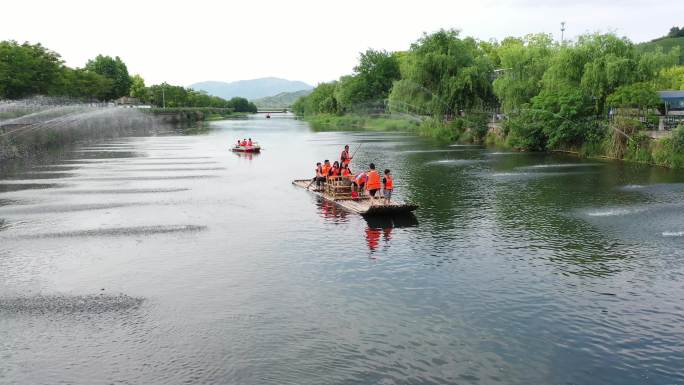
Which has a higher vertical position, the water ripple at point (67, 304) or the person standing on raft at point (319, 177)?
the person standing on raft at point (319, 177)

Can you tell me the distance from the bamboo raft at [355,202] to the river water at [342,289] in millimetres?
773

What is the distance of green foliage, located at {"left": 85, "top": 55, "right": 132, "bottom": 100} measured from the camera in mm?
166375

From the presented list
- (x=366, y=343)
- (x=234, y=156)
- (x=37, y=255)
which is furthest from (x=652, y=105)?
(x=37, y=255)

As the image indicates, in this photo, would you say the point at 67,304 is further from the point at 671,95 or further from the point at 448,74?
the point at 448,74

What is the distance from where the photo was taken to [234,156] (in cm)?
6944

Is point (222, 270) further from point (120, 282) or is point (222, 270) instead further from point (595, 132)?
point (595, 132)

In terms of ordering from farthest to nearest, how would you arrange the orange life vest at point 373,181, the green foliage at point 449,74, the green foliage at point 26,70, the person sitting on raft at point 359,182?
the green foliage at point 449,74 → the green foliage at point 26,70 → the person sitting on raft at point 359,182 → the orange life vest at point 373,181

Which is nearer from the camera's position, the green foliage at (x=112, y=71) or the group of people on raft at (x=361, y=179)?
the group of people on raft at (x=361, y=179)

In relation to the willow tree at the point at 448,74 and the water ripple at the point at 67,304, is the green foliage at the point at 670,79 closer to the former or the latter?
the willow tree at the point at 448,74

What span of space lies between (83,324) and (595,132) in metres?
54.9

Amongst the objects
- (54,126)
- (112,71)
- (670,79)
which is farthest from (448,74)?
(112,71)

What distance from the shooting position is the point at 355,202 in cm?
3412

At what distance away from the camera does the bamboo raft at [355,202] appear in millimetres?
30400

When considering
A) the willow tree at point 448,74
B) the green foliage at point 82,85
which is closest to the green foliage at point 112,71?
the green foliage at point 82,85
